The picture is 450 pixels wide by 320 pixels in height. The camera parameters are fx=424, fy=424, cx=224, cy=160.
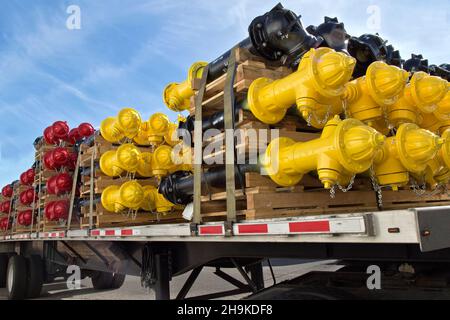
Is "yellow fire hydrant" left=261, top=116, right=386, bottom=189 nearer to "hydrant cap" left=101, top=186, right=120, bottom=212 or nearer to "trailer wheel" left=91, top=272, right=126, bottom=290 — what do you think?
"hydrant cap" left=101, top=186, right=120, bottom=212

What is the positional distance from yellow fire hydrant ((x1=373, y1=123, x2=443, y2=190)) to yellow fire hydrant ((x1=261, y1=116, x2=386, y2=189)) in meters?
0.23

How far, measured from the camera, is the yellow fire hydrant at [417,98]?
2949 mm

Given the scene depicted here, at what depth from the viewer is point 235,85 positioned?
317cm

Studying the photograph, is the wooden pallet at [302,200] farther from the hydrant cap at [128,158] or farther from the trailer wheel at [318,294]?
the hydrant cap at [128,158]

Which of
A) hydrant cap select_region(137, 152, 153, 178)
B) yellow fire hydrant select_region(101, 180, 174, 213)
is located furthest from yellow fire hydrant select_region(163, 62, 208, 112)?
yellow fire hydrant select_region(101, 180, 174, 213)

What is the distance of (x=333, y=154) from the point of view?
2.45 meters

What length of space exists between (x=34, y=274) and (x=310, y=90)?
717cm

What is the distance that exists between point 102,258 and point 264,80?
345 cm

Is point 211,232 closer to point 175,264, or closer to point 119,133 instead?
point 175,264

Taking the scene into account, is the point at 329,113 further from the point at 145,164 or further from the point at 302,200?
the point at 145,164

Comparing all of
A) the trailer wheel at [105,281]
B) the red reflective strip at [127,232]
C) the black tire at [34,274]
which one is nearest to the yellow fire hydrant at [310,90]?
the red reflective strip at [127,232]

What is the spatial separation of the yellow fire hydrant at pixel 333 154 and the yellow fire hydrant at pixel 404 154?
0.23 metres

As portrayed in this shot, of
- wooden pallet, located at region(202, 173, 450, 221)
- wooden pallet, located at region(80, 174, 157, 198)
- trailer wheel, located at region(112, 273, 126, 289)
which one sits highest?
wooden pallet, located at region(80, 174, 157, 198)

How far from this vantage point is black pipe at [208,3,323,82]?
318 centimetres
